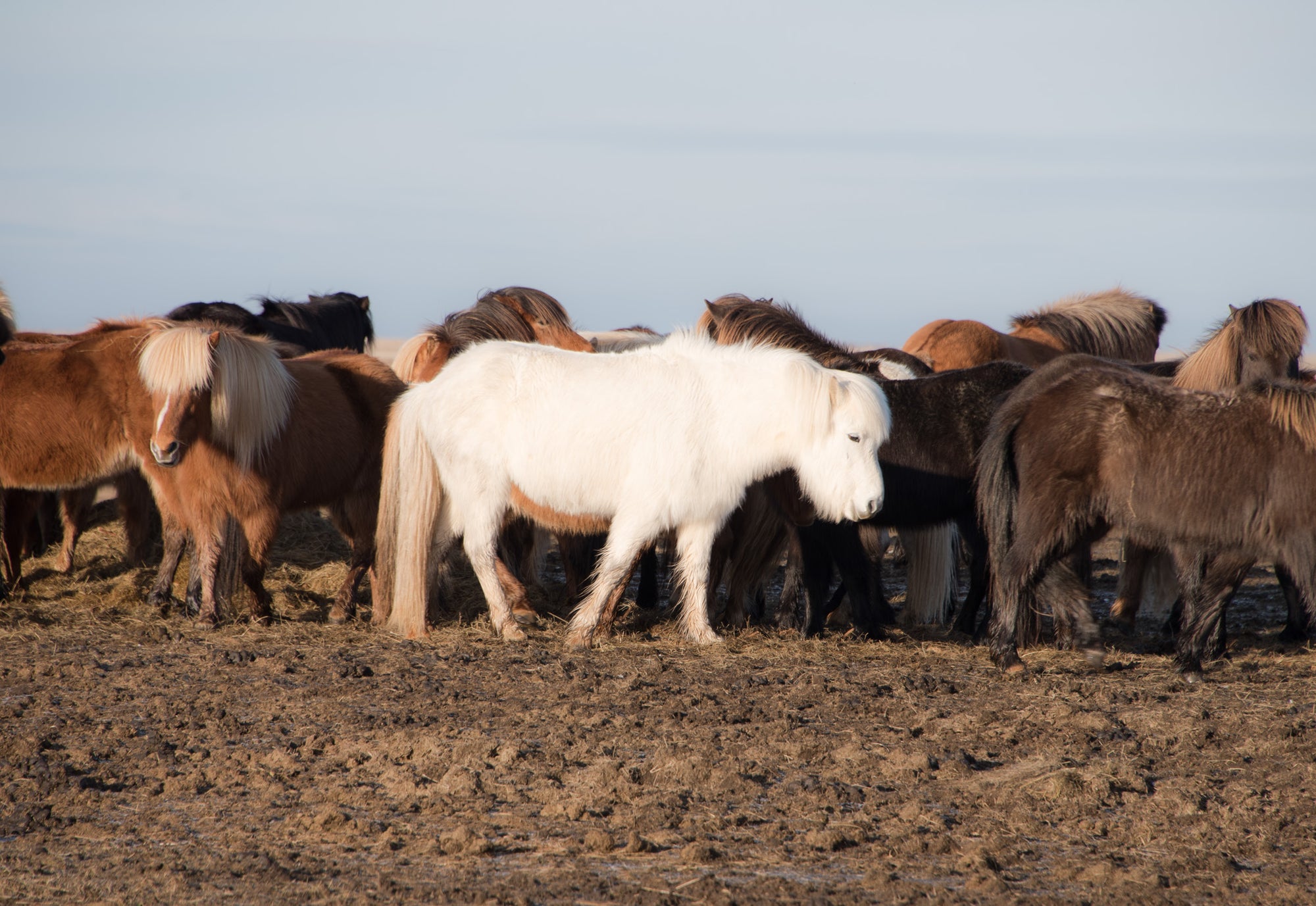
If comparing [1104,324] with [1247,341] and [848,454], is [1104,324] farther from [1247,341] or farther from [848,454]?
[848,454]

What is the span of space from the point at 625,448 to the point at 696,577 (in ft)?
2.59

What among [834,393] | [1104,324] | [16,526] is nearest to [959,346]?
[1104,324]

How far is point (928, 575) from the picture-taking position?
7.14 meters

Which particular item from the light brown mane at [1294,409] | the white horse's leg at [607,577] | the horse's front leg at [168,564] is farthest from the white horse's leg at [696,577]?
the horse's front leg at [168,564]

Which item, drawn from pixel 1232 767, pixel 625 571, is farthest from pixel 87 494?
pixel 1232 767

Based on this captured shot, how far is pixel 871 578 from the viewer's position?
6641 mm

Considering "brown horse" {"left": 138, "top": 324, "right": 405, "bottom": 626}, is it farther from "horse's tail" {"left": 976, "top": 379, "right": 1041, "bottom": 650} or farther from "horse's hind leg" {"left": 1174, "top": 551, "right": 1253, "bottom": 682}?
"horse's hind leg" {"left": 1174, "top": 551, "right": 1253, "bottom": 682}

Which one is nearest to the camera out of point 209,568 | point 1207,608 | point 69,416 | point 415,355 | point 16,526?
point 1207,608

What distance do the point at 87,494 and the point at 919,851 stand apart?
277 inches

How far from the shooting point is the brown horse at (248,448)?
6.34m

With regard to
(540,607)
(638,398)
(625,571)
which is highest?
(638,398)

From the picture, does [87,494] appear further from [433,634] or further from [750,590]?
[750,590]

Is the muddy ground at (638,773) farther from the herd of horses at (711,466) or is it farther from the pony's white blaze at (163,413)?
the pony's white blaze at (163,413)

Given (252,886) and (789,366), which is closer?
(252,886)
